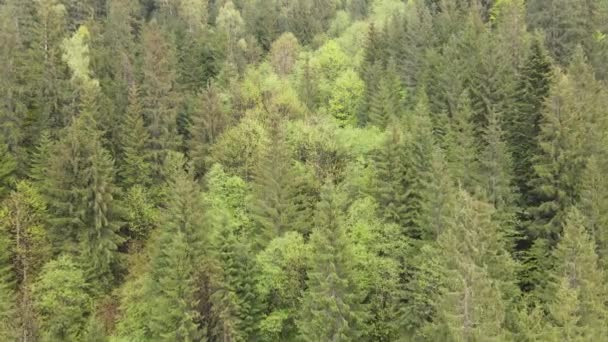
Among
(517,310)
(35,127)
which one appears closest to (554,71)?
(517,310)

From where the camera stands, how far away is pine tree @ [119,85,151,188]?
5772cm

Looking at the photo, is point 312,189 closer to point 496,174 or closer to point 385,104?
point 385,104

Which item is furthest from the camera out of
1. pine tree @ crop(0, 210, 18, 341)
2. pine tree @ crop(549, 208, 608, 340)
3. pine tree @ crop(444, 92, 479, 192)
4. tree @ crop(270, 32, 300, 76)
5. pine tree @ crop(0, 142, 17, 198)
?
tree @ crop(270, 32, 300, 76)

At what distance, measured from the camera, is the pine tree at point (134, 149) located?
189ft

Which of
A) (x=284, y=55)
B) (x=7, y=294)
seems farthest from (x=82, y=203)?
(x=284, y=55)

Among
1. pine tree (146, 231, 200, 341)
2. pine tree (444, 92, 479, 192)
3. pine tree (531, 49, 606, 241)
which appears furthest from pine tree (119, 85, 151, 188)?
pine tree (531, 49, 606, 241)

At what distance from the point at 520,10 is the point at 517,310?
144ft

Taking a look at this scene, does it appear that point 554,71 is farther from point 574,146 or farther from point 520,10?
point 520,10

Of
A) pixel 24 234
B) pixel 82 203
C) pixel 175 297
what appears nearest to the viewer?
pixel 175 297

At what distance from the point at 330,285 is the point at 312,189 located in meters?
14.7

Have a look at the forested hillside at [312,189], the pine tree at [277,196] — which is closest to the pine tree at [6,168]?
the forested hillside at [312,189]

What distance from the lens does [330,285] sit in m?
37.7

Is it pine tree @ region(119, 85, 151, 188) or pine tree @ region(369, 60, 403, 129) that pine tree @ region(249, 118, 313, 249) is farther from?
pine tree @ region(119, 85, 151, 188)

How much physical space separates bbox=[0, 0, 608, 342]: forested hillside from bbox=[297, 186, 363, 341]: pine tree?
155 mm
